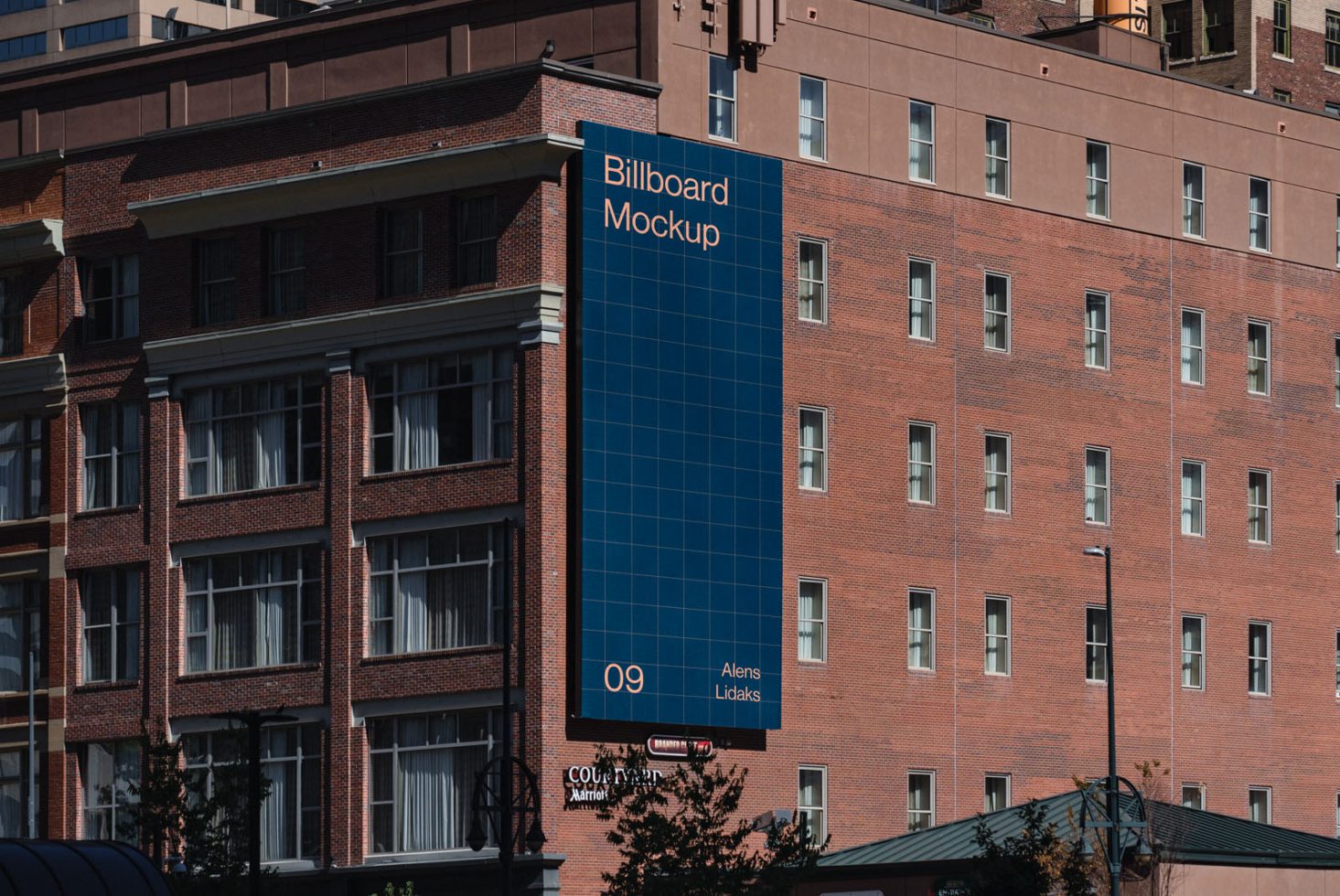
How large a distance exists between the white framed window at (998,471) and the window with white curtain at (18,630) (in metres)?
27.9

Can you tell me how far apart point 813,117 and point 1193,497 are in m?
18.1

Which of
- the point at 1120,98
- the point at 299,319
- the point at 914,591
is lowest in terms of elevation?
the point at 914,591

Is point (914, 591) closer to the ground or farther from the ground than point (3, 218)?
closer to the ground

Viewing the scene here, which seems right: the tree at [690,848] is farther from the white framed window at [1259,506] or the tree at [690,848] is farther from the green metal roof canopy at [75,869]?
the white framed window at [1259,506]

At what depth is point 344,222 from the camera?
82438 mm

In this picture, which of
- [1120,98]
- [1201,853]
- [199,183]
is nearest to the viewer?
[1201,853]

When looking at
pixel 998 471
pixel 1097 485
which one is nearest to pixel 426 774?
Result: pixel 998 471

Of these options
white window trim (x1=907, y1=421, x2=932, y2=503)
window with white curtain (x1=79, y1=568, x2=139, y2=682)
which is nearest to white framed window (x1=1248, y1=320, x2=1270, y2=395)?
white window trim (x1=907, y1=421, x2=932, y2=503)

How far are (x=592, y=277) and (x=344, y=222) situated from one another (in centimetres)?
801

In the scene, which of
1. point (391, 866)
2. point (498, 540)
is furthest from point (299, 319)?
point (391, 866)

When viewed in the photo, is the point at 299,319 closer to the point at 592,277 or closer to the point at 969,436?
the point at 592,277

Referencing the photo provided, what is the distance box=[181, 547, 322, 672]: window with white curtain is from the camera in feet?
271

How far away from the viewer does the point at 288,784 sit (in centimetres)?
8212

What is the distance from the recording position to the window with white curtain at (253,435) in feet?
273
